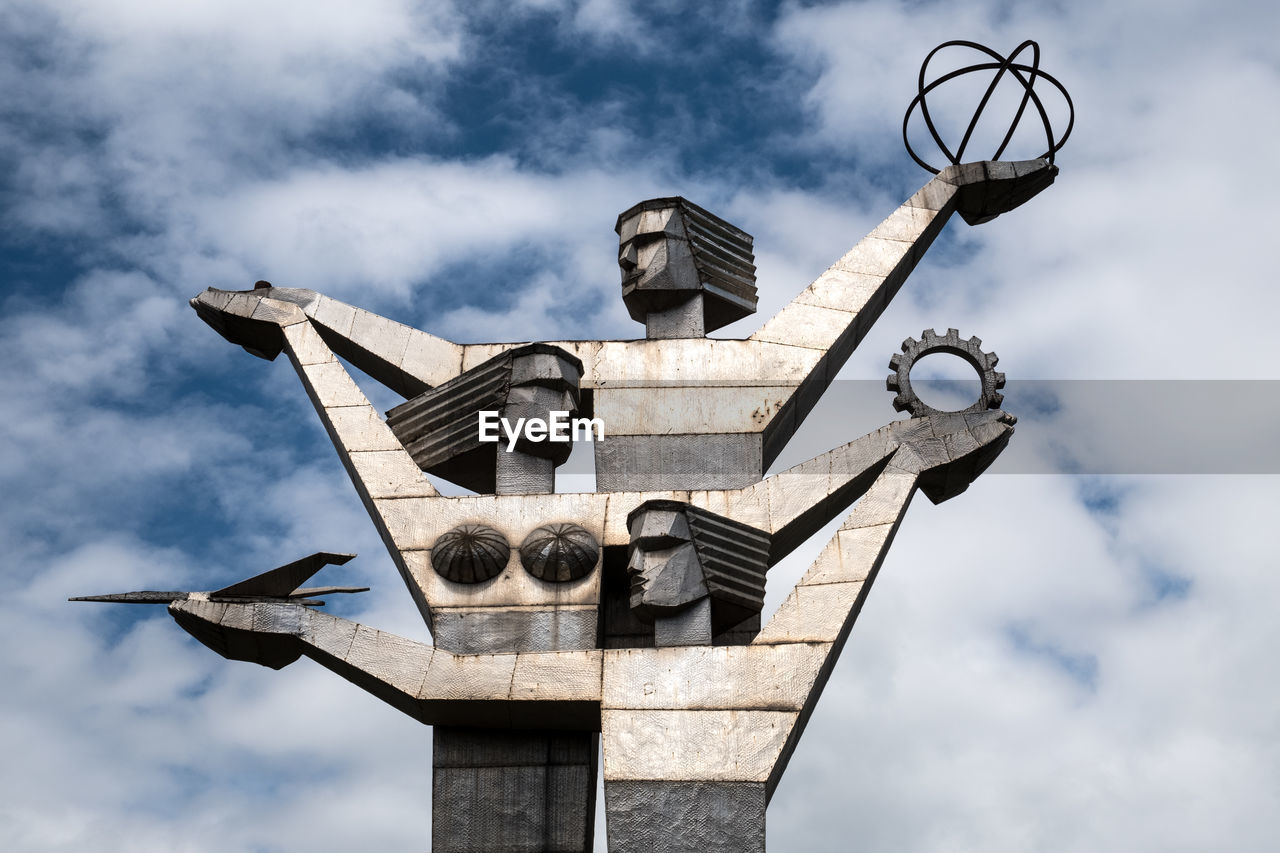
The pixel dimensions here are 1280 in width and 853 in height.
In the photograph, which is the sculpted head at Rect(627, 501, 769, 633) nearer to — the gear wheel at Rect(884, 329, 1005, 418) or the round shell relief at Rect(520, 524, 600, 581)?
the round shell relief at Rect(520, 524, 600, 581)

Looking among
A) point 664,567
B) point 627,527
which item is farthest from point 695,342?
point 664,567

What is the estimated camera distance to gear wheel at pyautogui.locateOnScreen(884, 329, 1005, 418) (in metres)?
17.0

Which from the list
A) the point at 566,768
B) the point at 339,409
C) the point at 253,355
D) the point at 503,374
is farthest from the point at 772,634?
the point at 253,355

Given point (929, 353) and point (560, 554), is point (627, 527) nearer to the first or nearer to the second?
point (560, 554)

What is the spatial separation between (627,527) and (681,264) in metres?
2.83

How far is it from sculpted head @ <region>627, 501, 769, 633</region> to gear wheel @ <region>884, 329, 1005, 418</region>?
2182 millimetres

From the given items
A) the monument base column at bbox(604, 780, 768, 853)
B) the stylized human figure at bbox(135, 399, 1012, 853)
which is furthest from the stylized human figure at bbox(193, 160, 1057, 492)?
the monument base column at bbox(604, 780, 768, 853)

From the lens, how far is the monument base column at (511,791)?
15.3m

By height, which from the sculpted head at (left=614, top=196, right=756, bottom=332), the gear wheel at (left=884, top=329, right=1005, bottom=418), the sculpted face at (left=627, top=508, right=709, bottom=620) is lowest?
the sculpted face at (left=627, top=508, right=709, bottom=620)

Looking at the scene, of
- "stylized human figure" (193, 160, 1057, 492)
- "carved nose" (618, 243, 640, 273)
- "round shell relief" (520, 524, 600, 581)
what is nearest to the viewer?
"round shell relief" (520, 524, 600, 581)

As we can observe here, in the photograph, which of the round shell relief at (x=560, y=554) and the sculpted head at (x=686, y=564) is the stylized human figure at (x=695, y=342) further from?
the sculpted head at (x=686, y=564)

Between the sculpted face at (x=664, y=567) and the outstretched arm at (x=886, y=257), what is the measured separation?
8.31ft

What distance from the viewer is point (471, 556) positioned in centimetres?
1593

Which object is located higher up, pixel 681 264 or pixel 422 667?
pixel 681 264
